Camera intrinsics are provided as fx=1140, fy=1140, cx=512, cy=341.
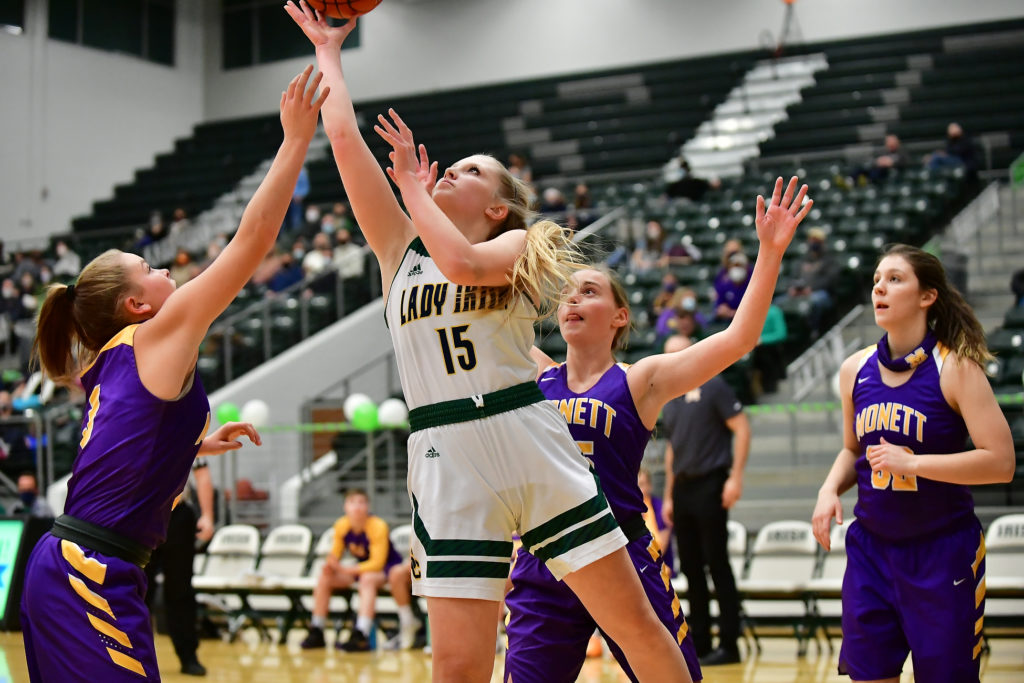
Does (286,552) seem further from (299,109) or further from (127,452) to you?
(299,109)

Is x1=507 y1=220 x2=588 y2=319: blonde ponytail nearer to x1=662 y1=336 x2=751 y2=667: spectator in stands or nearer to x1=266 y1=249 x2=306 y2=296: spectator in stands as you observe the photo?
x1=662 y1=336 x2=751 y2=667: spectator in stands

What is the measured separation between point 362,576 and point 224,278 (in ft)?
20.0

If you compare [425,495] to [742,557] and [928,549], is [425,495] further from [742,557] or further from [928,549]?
[742,557]

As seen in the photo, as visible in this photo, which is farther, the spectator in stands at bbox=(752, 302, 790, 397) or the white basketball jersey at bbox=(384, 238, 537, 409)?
the spectator in stands at bbox=(752, 302, 790, 397)

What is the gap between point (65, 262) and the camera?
1859 cm

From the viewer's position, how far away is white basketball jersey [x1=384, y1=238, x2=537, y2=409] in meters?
2.90

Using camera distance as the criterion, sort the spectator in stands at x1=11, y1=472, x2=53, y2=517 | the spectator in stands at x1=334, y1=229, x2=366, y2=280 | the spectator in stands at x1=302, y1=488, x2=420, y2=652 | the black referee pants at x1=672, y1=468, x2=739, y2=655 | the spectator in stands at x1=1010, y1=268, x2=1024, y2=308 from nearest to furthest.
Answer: the black referee pants at x1=672, y1=468, x2=739, y2=655 → the spectator in stands at x1=302, y1=488, x2=420, y2=652 → the spectator in stands at x1=11, y1=472, x2=53, y2=517 → the spectator in stands at x1=1010, y1=268, x2=1024, y2=308 → the spectator in stands at x1=334, y1=229, x2=366, y2=280

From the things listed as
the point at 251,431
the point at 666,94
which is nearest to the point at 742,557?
the point at 251,431

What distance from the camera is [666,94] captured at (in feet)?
69.8

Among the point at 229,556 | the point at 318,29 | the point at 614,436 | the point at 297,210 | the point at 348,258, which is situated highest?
the point at 297,210

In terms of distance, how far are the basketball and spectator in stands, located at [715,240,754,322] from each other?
335 inches

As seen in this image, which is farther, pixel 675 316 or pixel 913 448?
pixel 675 316

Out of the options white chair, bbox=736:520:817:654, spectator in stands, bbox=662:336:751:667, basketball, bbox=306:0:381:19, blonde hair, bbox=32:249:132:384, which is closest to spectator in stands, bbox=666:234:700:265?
white chair, bbox=736:520:817:654

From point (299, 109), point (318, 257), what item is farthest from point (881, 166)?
point (299, 109)
